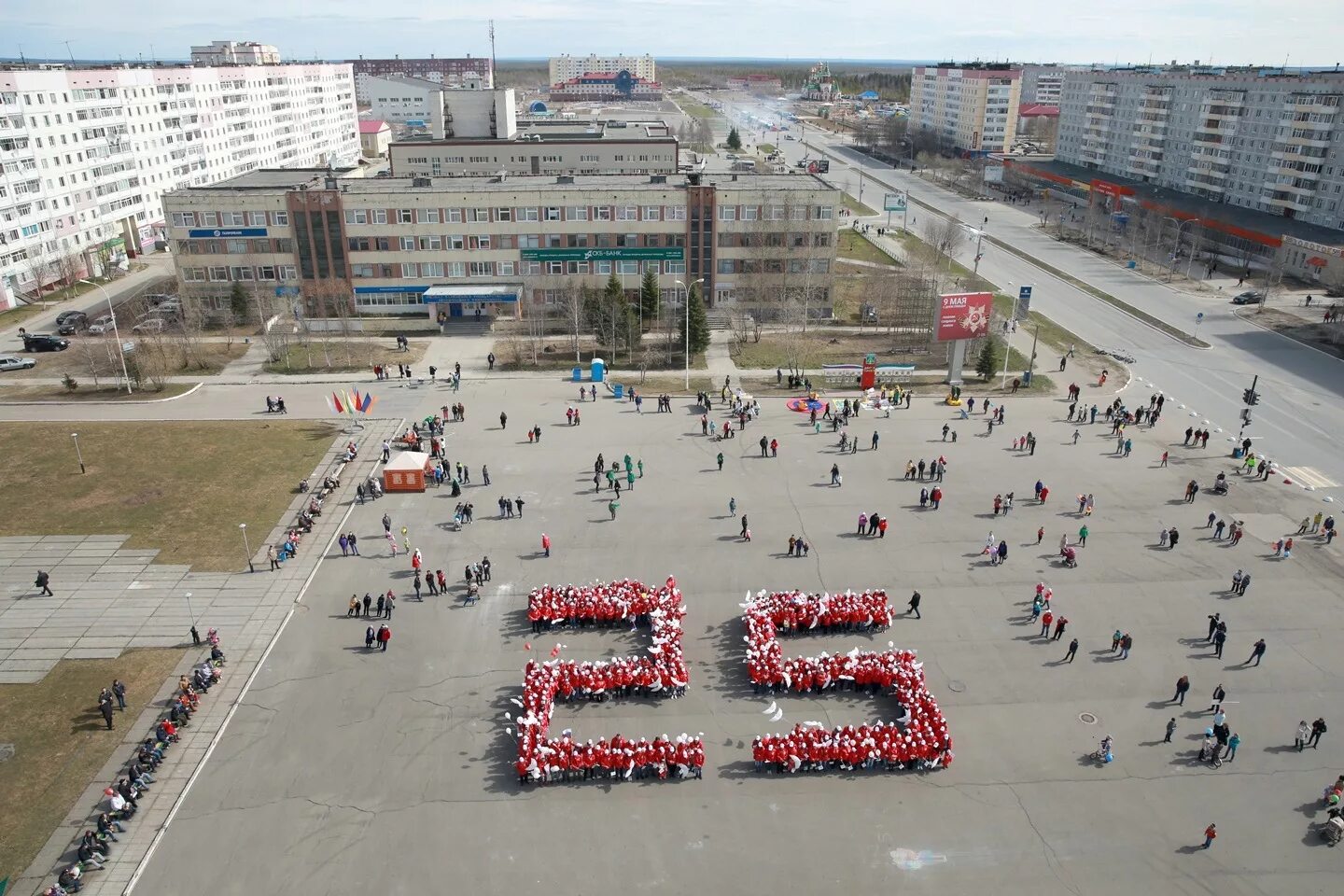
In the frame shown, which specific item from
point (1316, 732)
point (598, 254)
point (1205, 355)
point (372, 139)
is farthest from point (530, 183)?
point (372, 139)

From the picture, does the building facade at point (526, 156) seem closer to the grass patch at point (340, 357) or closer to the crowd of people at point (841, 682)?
the grass patch at point (340, 357)

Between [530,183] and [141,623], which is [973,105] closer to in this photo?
[530,183]

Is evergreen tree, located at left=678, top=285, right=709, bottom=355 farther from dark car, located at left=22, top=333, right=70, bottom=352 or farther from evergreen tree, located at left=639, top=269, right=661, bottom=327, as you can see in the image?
dark car, located at left=22, top=333, right=70, bottom=352

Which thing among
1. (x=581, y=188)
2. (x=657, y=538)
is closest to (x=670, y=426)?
(x=657, y=538)

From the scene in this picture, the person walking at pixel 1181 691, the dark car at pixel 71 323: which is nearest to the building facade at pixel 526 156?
the dark car at pixel 71 323

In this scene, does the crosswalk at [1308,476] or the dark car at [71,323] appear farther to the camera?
the dark car at [71,323]
